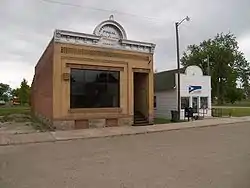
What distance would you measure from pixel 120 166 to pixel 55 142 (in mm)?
6895

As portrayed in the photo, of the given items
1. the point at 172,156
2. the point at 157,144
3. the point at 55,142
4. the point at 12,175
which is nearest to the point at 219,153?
the point at 172,156

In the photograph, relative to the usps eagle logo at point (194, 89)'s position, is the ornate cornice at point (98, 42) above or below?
above

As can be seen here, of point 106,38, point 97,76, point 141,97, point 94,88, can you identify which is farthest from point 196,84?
point 94,88

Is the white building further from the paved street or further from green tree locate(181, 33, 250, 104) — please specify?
green tree locate(181, 33, 250, 104)

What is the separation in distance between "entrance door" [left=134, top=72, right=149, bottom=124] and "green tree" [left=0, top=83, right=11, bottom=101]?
325ft

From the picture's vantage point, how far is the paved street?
6.98m

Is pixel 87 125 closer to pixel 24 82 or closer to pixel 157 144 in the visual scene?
pixel 157 144

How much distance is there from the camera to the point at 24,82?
267 ft

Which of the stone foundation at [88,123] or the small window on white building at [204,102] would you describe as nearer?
the stone foundation at [88,123]

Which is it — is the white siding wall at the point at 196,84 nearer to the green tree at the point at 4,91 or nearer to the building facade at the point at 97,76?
the building facade at the point at 97,76

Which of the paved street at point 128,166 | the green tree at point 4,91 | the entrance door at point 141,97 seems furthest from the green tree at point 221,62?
the green tree at point 4,91

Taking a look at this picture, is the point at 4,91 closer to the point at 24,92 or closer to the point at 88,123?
the point at 24,92

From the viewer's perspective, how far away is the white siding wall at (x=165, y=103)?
95.3 feet

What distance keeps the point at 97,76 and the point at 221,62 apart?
51052mm
